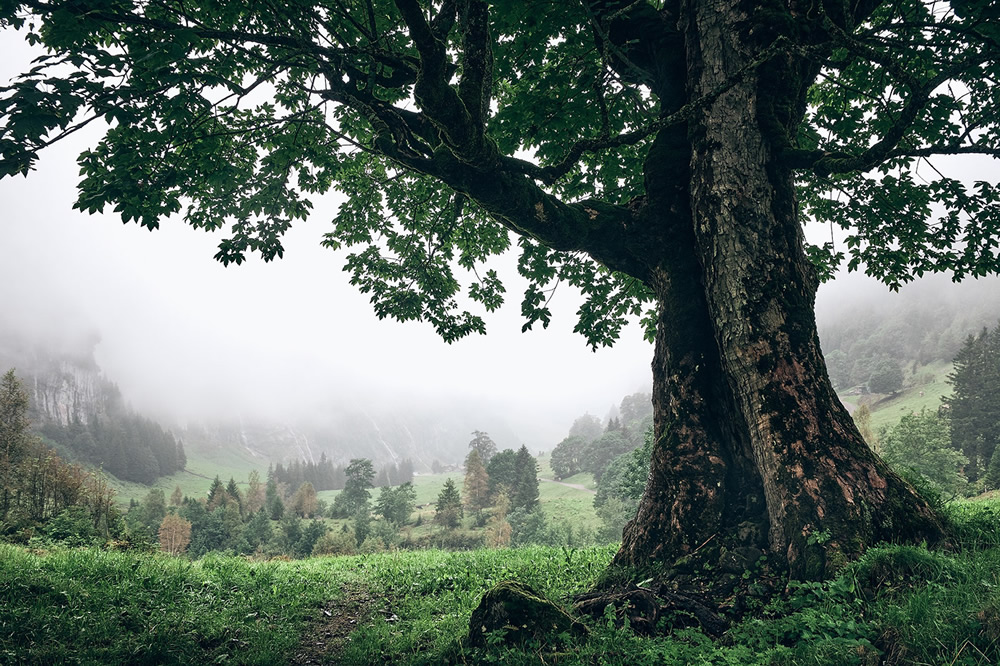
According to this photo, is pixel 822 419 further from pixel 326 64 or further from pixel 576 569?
pixel 326 64

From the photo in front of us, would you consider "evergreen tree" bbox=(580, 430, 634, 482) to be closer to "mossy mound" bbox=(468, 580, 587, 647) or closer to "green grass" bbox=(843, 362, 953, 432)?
"green grass" bbox=(843, 362, 953, 432)

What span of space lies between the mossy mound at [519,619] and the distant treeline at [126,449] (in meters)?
212

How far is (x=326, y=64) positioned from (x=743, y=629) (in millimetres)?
8568

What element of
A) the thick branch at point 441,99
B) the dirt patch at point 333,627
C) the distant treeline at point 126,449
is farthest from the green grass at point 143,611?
the distant treeline at point 126,449

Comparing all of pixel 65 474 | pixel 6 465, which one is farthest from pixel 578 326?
pixel 6 465

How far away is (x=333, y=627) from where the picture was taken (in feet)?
21.0

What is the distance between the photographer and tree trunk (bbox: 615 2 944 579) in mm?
4848

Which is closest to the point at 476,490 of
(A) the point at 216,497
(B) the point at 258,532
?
(B) the point at 258,532

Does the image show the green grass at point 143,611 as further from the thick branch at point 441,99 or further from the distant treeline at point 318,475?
the distant treeline at point 318,475

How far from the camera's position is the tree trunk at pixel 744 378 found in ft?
15.9

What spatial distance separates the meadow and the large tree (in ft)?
2.43

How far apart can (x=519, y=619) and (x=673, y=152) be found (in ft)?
23.1

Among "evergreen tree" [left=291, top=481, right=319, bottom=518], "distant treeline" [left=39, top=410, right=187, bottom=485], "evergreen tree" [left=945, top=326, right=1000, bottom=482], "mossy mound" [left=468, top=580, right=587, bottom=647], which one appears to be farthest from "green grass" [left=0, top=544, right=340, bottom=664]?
"distant treeline" [left=39, top=410, right=187, bottom=485]

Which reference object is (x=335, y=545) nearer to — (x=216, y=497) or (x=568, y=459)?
(x=216, y=497)
